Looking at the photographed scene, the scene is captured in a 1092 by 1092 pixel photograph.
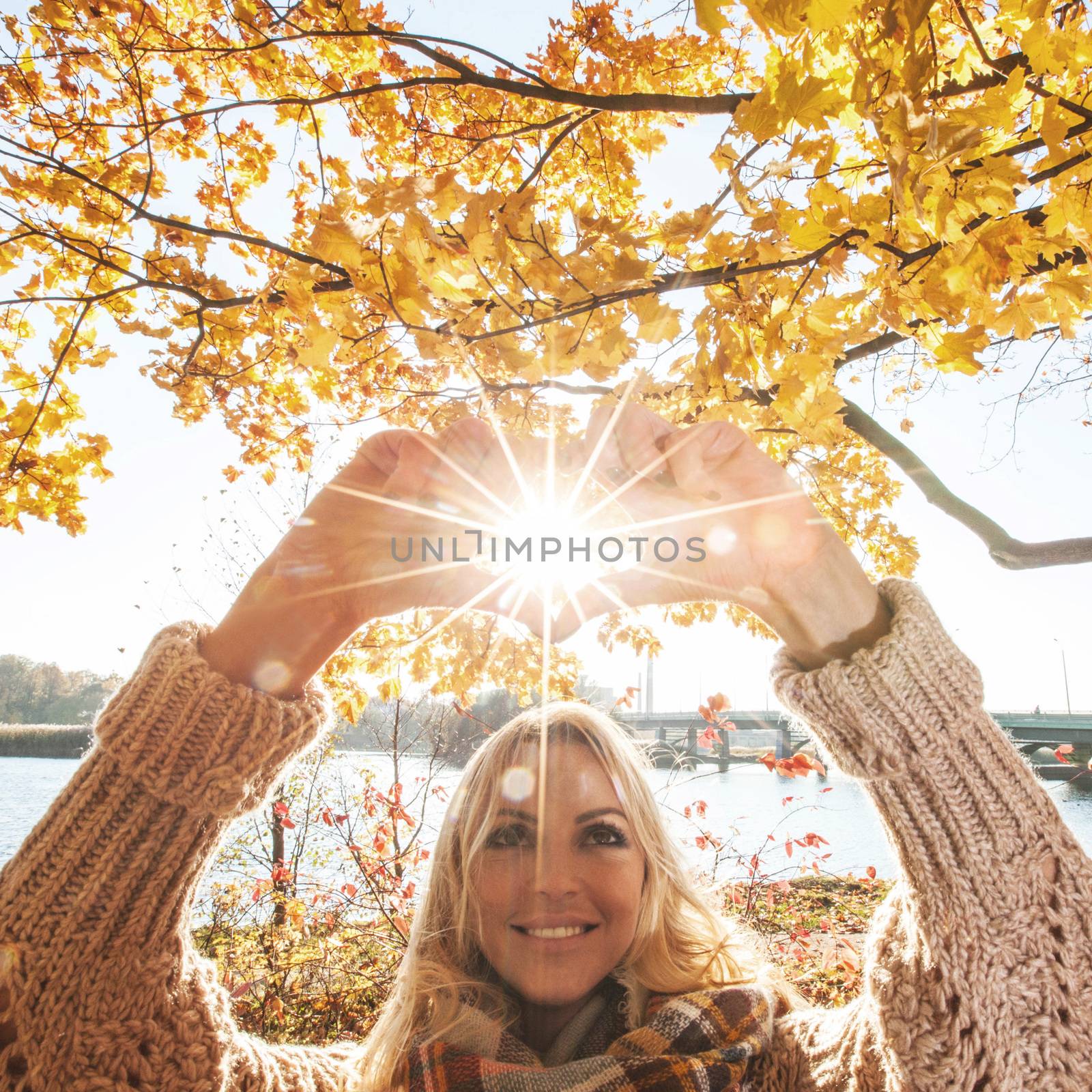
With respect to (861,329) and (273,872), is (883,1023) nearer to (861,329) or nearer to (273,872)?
(861,329)

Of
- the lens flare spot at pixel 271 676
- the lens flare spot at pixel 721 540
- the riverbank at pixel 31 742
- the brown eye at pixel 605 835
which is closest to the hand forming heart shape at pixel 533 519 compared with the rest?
the lens flare spot at pixel 721 540

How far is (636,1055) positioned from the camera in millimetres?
1462

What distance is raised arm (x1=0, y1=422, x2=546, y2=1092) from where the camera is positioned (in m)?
1.13

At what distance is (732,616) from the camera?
5566mm

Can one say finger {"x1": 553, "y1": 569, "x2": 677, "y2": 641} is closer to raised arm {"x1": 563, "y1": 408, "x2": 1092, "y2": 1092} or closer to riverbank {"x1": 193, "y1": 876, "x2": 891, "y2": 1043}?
raised arm {"x1": 563, "y1": 408, "x2": 1092, "y2": 1092}

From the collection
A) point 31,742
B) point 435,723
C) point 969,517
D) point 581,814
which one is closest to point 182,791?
point 581,814

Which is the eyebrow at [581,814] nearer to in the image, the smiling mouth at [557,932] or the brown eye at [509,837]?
the brown eye at [509,837]

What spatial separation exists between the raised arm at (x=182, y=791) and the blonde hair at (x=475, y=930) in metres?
0.45

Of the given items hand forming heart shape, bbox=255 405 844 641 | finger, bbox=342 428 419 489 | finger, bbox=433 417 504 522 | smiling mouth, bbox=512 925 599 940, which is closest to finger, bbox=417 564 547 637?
hand forming heart shape, bbox=255 405 844 641

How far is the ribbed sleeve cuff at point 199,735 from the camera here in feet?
3.94

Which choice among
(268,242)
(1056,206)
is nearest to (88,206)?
(268,242)

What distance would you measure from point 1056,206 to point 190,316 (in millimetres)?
3315

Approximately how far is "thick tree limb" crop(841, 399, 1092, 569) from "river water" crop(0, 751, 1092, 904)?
1.22 m

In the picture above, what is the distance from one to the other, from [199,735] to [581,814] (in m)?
1.14
